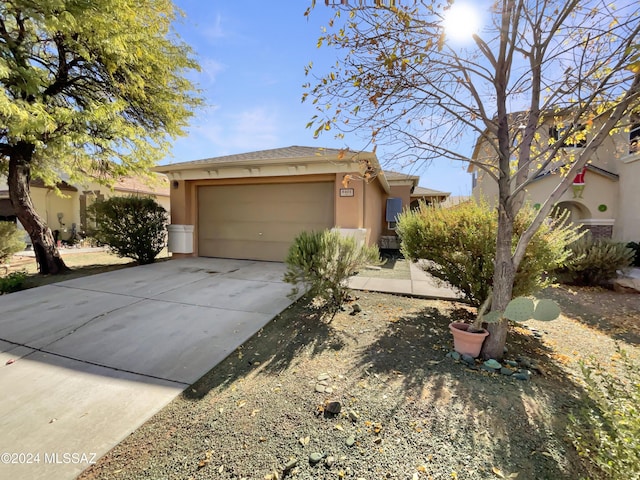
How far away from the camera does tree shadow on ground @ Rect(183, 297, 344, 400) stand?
9.57ft

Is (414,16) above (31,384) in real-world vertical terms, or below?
above

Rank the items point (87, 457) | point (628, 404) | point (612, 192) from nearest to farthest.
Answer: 1. point (628, 404)
2. point (87, 457)
3. point (612, 192)

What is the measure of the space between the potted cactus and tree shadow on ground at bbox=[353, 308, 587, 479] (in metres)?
0.22

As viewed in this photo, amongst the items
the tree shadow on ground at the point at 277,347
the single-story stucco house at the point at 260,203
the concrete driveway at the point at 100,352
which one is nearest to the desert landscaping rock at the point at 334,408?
the tree shadow on ground at the point at 277,347

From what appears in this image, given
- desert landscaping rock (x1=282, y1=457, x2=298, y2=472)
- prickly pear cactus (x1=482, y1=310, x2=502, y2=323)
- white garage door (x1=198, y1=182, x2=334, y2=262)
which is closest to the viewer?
desert landscaping rock (x1=282, y1=457, x2=298, y2=472)

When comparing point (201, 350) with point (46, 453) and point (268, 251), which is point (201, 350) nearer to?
point (46, 453)

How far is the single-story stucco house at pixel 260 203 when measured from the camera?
780 cm

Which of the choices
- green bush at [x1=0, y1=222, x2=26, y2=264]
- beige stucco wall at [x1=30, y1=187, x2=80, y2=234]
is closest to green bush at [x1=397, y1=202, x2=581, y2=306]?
green bush at [x1=0, y1=222, x2=26, y2=264]

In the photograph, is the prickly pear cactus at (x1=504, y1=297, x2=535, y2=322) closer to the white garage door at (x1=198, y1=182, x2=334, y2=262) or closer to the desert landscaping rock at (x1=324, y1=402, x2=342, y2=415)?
the desert landscaping rock at (x1=324, y1=402, x2=342, y2=415)

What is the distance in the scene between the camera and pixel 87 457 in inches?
77.7

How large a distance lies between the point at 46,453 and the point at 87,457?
312 mm

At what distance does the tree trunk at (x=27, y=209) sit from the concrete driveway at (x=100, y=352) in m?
2.03

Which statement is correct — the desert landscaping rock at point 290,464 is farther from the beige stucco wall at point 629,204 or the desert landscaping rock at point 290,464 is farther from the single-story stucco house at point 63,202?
the single-story stucco house at point 63,202

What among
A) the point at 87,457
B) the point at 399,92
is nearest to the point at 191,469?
the point at 87,457
